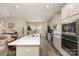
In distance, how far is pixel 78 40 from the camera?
1.45 meters

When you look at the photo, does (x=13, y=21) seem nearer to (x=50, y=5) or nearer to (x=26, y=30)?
(x=26, y=30)

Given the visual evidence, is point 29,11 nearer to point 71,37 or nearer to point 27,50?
point 27,50

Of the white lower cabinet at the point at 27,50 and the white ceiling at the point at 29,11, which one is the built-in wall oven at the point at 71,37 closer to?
the white ceiling at the point at 29,11

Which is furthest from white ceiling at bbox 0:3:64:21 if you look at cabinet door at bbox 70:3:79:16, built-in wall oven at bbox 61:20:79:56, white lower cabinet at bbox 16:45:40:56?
white lower cabinet at bbox 16:45:40:56

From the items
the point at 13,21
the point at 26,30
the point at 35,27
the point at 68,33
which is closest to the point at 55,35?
the point at 68,33

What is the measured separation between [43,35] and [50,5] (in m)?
0.50

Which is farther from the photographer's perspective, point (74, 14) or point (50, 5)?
point (74, 14)

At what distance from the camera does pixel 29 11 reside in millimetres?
1582

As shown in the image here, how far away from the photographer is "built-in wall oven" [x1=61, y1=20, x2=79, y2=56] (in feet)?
4.82

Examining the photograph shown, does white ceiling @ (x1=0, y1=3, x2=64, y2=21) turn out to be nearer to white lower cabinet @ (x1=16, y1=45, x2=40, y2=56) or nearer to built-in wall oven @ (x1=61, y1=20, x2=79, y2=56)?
built-in wall oven @ (x1=61, y1=20, x2=79, y2=56)

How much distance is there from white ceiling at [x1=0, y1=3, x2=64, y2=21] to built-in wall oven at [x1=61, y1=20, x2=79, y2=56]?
1.02 ft

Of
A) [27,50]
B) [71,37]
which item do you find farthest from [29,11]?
[71,37]

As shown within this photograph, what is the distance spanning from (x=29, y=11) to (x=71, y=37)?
726 mm

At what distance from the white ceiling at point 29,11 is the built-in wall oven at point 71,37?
1.02ft
